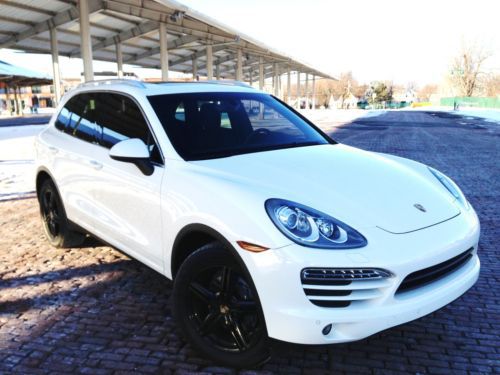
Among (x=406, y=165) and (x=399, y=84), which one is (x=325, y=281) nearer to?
(x=406, y=165)

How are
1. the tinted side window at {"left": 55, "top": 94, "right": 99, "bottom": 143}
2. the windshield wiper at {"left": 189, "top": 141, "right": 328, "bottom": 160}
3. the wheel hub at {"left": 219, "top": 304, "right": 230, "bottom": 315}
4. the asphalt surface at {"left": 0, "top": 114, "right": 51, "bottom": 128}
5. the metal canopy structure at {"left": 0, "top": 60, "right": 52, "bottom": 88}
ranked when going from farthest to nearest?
the metal canopy structure at {"left": 0, "top": 60, "right": 52, "bottom": 88} < the asphalt surface at {"left": 0, "top": 114, "right": 51, "bottom": 128} < the tinted side window at {"left": 55, "top": 94, "right": 99, "bottom": 143} < the windshield wiper at {"left": 189, "top": 141, "right": 328, "bottom": 160} < the wheel hub at {"left": 219, "top": 304, "right": 230, "bottom": 315}

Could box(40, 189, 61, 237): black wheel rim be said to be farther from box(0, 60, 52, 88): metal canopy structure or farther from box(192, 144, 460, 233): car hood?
box(0, 60, 52, 88): metal canopy structure

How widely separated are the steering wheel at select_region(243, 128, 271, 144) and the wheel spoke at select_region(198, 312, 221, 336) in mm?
1483

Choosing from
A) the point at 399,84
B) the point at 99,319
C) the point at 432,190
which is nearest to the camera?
the point at 432,190

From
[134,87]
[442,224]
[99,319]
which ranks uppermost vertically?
[134,87]

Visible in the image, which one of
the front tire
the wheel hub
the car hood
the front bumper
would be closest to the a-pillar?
the car hood

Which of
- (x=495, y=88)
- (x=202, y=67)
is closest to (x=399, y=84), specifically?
(x=495, y=88)

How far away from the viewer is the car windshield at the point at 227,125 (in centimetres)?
337

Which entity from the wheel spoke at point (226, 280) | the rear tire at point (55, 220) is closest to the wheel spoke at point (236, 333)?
the wheel spoke at point (226, 280)

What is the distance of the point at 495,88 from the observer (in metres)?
90.6

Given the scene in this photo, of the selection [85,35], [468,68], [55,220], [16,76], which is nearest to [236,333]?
[55,220]

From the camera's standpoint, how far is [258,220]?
96.0 inches

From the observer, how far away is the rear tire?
474 cm

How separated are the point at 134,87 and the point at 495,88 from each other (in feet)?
336
